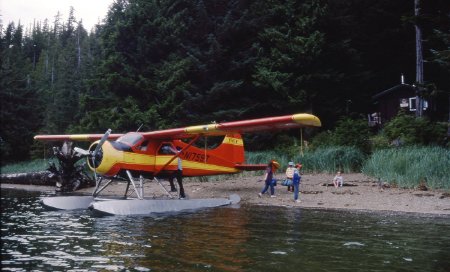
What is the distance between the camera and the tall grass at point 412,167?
1456 cm

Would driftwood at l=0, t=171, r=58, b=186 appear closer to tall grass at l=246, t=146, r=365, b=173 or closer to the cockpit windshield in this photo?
the cockpit windshield

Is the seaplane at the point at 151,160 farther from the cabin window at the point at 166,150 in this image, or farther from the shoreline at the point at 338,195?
the shoreline at the point at 338,195

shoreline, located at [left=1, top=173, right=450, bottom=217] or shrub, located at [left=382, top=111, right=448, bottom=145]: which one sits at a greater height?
shrub, located at [left=382, top=111, right=448, bottom=145]

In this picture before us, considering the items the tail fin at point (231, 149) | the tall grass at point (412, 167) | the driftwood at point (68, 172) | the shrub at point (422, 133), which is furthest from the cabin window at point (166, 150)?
the shrub at point (422, 133)

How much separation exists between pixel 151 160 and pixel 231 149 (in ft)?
12.9

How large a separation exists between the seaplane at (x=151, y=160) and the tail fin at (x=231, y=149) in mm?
578

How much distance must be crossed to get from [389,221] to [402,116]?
41.9 feet

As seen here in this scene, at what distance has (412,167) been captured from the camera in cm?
1526

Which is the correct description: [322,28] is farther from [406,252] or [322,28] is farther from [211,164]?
[406,252]

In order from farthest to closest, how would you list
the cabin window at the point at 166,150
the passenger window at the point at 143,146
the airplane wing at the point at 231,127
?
the cabin window at the point at 166,150, the passenger window at the point at 143,146, the airplane wing at the point at 231,127

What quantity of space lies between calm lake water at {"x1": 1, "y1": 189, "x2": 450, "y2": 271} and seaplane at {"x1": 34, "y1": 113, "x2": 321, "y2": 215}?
0.85 meters

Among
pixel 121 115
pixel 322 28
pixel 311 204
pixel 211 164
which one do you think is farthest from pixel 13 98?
pixel 311 204

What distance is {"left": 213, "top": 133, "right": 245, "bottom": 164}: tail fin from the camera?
55.6ft

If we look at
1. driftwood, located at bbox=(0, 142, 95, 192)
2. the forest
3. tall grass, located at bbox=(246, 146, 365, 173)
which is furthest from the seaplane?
the forest
